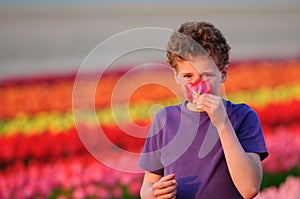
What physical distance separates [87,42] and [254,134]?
14.5m

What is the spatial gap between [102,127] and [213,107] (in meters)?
3.86

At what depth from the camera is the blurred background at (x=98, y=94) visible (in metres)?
4.12

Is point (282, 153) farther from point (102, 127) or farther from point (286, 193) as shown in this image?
point (102, 127)

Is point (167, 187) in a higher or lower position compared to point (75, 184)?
A: higher

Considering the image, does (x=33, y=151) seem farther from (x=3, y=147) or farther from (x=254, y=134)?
(x=254, y=134)

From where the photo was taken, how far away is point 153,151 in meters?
2.49

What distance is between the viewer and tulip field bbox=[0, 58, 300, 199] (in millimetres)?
4062

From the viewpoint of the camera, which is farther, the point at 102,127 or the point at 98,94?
the point at 98,94

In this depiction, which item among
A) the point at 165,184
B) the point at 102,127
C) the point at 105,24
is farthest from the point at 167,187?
the point at 105,24

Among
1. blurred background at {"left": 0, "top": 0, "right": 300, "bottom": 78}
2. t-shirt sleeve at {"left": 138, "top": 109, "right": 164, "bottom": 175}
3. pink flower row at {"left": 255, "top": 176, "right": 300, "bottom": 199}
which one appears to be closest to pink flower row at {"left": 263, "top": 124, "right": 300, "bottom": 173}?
pink flower row at {"left": 255, "top": 176, "right": 300, "bottom": 199}

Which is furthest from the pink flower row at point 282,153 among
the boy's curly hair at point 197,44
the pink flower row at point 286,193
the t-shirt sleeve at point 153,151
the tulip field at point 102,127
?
the boy's curly hair at point 197,44

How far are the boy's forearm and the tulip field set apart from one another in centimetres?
24

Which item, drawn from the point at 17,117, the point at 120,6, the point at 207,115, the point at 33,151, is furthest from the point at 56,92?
the point at 120,6

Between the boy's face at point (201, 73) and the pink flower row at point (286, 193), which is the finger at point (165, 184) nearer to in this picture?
the boy's face at point (201, 73)
